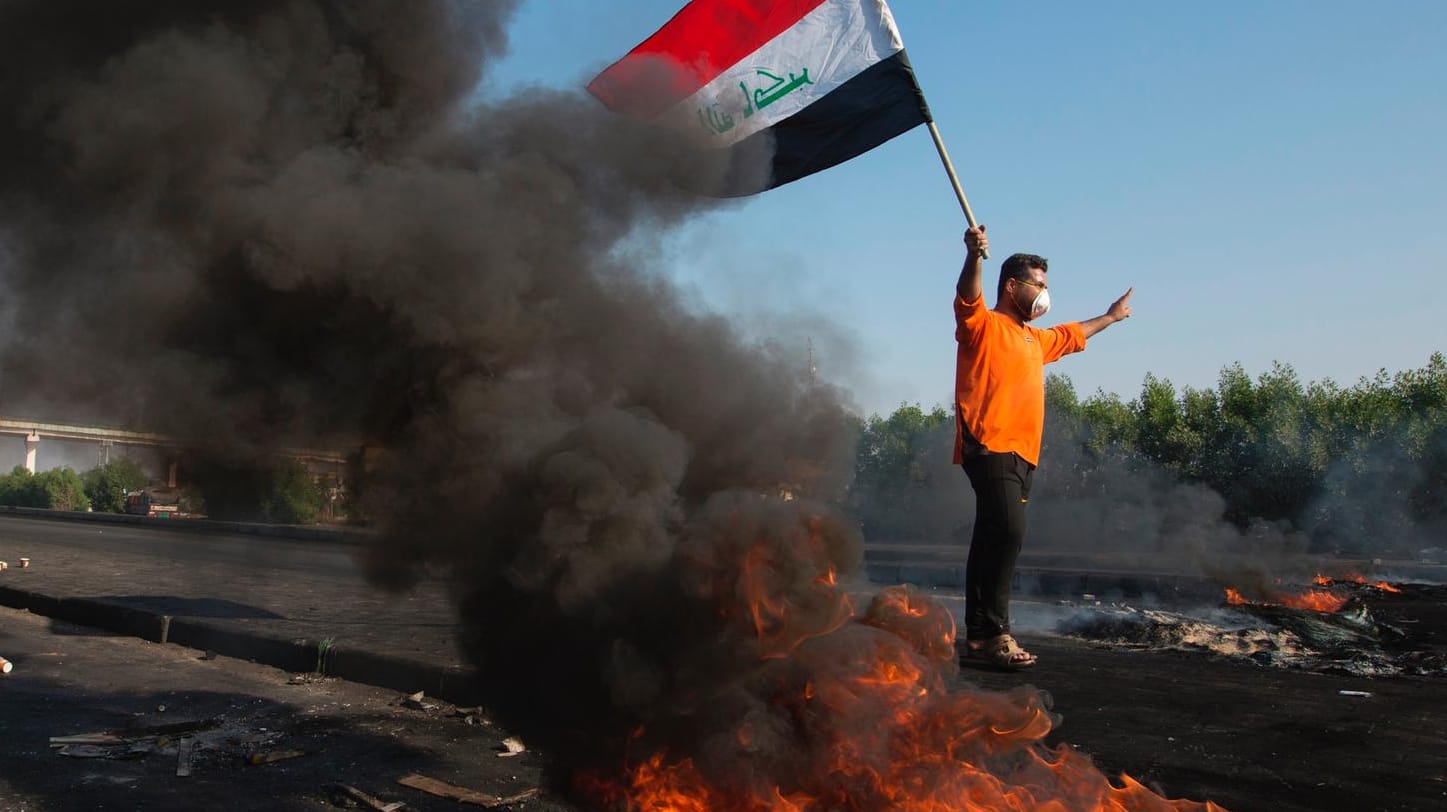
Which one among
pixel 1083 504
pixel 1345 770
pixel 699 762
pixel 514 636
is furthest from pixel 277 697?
pixel 1083 504

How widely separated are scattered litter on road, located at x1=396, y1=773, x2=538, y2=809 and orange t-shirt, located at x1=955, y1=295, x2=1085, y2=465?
246 cm

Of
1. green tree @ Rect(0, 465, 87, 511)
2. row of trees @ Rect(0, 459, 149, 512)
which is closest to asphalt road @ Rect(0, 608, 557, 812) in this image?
row of trees @ Rect(0, 459, 149, 512)

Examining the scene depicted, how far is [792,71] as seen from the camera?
5355 millimetres

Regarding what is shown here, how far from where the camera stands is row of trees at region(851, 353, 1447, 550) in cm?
3098

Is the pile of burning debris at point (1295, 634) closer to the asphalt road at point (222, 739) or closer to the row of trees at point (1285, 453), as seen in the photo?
the asphalt road at point (222, 739)

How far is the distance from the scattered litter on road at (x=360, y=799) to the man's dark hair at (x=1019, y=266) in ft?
11.8

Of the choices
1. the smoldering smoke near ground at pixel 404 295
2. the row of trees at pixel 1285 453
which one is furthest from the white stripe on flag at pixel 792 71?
the row of trees at pixel 1285 453

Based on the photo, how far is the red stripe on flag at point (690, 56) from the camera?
5426 mm

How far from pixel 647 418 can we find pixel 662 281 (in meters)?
1.19

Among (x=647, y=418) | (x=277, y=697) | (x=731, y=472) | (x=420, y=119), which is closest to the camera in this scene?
(x=647, y=418)

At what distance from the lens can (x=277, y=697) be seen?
6227 millimetres

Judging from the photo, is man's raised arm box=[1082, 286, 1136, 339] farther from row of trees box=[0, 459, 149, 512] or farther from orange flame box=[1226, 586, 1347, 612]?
row of trees box=[0, 459, 149, 512]

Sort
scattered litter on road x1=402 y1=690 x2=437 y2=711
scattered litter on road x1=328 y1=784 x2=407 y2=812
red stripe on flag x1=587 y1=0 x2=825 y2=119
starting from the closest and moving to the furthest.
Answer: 1. scattered litter on road x1=328 y1=784 x2=407 y2=812
2. red stripe on flag x1=587 y1=0 x2=825 y2=119
3. scattered litter on road x1=402 y1=690 x2=437 y2=711

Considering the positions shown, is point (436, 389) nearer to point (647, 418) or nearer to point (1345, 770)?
point (647, 418)
